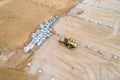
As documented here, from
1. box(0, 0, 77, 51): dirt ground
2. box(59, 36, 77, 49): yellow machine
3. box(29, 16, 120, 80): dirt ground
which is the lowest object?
box(29, 16, 120, 80): dirt ground

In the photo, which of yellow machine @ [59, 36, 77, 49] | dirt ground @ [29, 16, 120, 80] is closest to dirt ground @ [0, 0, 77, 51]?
dirt ground @ [29, 16, 120, 80]

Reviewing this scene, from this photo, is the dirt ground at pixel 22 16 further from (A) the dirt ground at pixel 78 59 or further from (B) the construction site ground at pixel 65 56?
(A) the dirt ground at pixel 78 59

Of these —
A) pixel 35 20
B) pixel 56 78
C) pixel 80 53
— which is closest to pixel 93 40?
pixel 80 53

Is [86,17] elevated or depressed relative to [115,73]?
elevated

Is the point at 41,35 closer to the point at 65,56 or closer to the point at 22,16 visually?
the point at 65,56

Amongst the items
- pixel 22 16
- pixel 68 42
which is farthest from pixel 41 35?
pixel 22 16

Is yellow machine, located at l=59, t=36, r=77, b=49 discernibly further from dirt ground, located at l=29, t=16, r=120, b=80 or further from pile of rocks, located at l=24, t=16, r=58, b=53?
pile of rocks, located at l=24, t=16, r=58, b=53

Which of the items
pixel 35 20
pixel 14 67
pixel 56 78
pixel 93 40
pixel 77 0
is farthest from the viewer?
pixel 77 0

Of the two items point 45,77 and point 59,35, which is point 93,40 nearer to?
point 59,35

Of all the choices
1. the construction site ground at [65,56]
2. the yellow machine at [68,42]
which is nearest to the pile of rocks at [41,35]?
the construction site ground at [65,56]
